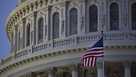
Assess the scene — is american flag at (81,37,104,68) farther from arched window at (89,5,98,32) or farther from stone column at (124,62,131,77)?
arched window at (89,5,98,32)

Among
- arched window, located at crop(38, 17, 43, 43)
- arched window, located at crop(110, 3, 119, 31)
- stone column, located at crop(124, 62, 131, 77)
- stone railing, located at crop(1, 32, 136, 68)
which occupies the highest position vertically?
arched window, located at crop(110, 3, 119, 31)

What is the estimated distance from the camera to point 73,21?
88.2 meters

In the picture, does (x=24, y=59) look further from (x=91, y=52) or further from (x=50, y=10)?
(x=91, y=52)

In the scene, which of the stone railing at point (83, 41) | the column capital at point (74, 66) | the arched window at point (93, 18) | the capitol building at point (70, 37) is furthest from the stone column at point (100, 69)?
the arched window at point (93, 18)

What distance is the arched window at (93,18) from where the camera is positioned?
86.7 m

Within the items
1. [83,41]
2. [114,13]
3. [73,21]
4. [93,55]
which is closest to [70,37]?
[83,41]

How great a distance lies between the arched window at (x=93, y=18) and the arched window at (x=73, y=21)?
1.53m

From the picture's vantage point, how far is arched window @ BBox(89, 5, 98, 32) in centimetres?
8669

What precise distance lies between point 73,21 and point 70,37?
9.86ft

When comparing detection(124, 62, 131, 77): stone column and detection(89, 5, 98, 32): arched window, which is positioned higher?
detection(89, 5, 98, 32): arched window

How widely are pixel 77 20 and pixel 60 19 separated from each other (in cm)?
194

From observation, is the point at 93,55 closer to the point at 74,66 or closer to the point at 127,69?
the point at 127,69

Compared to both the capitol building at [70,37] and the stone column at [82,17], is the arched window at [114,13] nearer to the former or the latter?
the capitol building at [70,37]

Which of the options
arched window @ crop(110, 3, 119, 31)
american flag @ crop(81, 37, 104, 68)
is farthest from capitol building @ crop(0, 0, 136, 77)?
american flag @ crop(81, 37, 104, 68)
